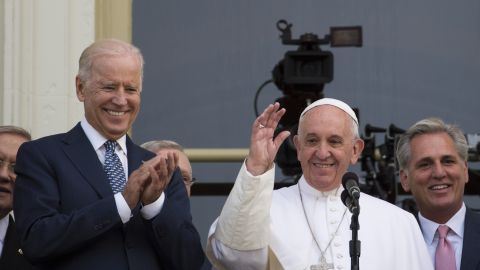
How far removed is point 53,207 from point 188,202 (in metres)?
0.47

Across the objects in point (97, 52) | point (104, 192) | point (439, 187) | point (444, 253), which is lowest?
point (444, 253)

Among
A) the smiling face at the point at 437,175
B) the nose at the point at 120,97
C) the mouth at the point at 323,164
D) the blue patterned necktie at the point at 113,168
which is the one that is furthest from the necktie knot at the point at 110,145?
the smiling face at the point at 437,175

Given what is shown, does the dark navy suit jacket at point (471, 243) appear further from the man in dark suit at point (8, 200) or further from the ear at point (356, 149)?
the man in dark suit at point (8, 200)

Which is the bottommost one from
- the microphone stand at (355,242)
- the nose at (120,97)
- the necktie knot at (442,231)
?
the necktie knot at (442,231)

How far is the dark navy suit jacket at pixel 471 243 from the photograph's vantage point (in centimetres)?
436

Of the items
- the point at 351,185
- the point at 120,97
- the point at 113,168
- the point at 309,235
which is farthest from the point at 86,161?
the point at 309,235

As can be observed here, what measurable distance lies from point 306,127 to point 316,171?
16 cm

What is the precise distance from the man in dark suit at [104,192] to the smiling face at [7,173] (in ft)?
2.38

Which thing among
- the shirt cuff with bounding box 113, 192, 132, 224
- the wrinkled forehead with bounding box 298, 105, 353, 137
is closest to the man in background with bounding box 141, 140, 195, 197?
the wrinkled forehead with bounding box 298, 105, 353, 137

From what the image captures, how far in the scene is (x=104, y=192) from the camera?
142 inches

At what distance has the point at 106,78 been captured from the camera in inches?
146

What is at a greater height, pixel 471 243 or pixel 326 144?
pixel 326 144

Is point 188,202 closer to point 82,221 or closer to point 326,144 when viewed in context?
point 82,221

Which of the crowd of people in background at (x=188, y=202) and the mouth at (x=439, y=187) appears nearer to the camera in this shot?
the crowd of people in background at (x=188, y=202)
